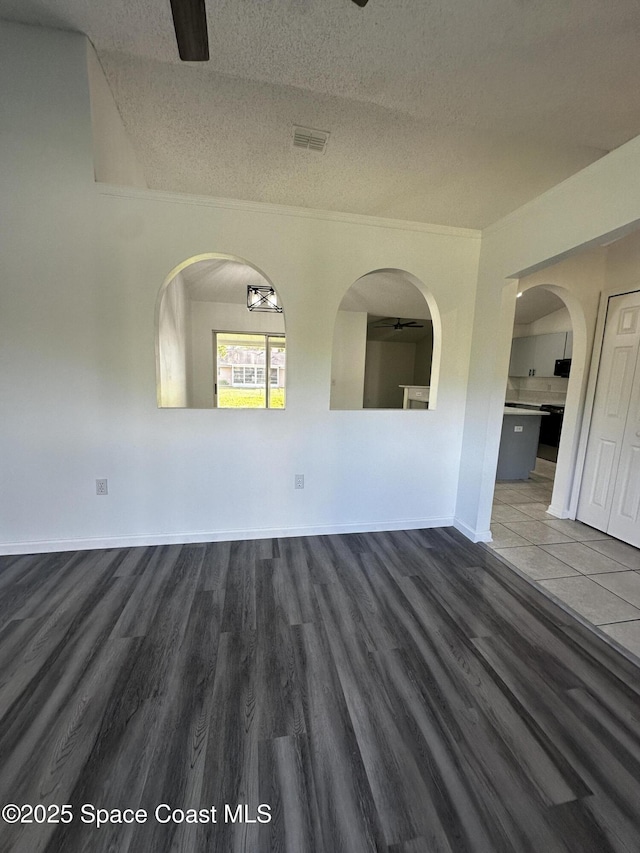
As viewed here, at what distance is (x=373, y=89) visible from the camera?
211 centimetres

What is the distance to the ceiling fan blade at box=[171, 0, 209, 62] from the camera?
1.10 m

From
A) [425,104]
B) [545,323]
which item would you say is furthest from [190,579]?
[545,323]

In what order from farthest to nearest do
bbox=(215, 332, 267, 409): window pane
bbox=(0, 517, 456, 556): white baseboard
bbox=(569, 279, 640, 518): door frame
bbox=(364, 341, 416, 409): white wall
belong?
bbox=(364, 341, 416, 409): white wall
bbox=(215, 332, 267, 409): window pane
bbox=(569, 279, 640, 518): door frame
bbox=(0, 517, 456, 556): white baseboard

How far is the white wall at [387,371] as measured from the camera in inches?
355

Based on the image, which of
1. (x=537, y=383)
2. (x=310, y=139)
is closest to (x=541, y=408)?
(x=537, y=383)

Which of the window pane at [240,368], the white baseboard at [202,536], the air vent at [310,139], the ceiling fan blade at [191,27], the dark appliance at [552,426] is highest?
the air vent at [310,139]

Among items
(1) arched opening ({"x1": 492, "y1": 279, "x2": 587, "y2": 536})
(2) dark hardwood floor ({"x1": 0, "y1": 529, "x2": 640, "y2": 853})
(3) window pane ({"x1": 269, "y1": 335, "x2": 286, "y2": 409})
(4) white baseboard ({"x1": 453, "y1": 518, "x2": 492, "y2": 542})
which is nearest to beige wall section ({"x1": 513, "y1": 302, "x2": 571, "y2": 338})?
(1) arched opening ({"x1": 492, "y1": 279, "x2": 587, "y2": 536})

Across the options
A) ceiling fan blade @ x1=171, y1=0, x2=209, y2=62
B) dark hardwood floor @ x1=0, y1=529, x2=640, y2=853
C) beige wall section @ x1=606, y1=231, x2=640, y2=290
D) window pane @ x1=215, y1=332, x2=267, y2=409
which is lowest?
dark hardwood floor @ x1=0, y1=529, x2=640, y2=853

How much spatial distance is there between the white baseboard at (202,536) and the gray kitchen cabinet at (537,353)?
4.51 metres

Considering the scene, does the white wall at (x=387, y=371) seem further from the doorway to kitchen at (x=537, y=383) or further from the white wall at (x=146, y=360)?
the white wall at (x=146, y=360)

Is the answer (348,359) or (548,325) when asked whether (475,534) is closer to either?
(348,359)

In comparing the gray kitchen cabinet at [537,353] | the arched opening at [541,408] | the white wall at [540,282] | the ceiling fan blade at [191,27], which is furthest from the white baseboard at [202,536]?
the gray kitchen cabinet at [537,353]

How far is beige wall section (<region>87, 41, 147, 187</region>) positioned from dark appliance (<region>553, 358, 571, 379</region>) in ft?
20.9

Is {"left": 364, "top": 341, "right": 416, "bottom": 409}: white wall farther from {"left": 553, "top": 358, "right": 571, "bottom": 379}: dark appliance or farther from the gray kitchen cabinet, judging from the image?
{"left": 553, "top": 358, "right": 571, "bottom": 379}: dark appliance
